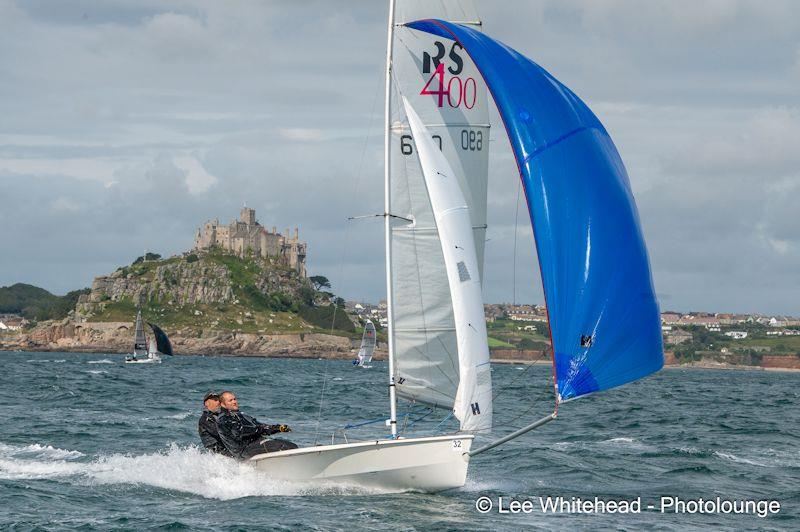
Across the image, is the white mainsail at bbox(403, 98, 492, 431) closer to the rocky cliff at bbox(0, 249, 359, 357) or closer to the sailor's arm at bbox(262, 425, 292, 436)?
the sailor's arm at bbox(262, 425, 292, 436)

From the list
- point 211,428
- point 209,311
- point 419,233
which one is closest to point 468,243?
point 419,233

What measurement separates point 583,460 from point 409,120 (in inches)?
365

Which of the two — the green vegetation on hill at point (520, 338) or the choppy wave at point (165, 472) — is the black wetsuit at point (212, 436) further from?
the green vegetation on hill at point (520, 338)

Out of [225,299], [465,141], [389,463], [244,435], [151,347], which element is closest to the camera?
[389,463]

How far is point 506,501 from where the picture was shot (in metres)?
17.0

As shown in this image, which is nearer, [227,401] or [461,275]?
[461,275]

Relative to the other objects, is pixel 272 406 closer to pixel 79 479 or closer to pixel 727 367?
pixel 79 479

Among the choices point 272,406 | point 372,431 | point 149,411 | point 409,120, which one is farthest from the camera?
point 272,406

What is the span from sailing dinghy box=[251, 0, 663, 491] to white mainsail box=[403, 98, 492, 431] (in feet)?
0.07

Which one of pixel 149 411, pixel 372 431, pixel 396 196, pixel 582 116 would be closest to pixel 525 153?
pixel 582 116

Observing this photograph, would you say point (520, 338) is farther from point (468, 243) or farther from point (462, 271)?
point (462, 271)

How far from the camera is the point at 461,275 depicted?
1595 cm

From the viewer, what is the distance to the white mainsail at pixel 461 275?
15883 mm

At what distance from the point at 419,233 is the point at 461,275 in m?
1.02
